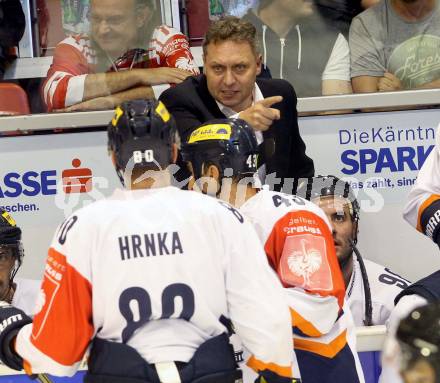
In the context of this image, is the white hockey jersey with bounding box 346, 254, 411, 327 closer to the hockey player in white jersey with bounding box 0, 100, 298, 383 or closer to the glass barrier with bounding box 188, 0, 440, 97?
the glass barrier with bounding box 188, 0, 440, 97

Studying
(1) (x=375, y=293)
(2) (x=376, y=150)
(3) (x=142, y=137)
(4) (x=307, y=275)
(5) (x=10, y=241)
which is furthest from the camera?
(2) (x=376, y=150)

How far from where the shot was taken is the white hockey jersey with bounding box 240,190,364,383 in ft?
10.6

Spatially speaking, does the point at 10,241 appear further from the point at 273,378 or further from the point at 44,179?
the point at 273,378

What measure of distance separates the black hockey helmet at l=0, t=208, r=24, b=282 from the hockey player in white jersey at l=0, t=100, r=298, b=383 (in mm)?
1628

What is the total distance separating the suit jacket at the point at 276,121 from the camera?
4.29 m

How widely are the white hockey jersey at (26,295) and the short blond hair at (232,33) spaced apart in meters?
1.38

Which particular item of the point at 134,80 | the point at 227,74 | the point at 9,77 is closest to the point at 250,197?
the point at 227,74

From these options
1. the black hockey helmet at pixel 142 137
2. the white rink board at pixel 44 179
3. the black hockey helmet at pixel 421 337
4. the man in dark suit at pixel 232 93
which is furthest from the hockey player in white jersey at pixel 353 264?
the black hockey helmet at pixel 421 337

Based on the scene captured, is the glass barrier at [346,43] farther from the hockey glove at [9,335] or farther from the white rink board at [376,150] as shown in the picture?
the hockey glove at [9,335]

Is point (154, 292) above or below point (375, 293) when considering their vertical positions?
above

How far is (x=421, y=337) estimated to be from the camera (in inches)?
81.4

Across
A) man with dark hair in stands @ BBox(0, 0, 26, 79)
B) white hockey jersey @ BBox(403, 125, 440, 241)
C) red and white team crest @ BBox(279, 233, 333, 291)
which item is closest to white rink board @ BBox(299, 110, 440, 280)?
white hockey jersey @ BBox(403, 125, 440, 241)

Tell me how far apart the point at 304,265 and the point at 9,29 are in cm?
234

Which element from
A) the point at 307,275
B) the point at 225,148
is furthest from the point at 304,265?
the point at 225,148
